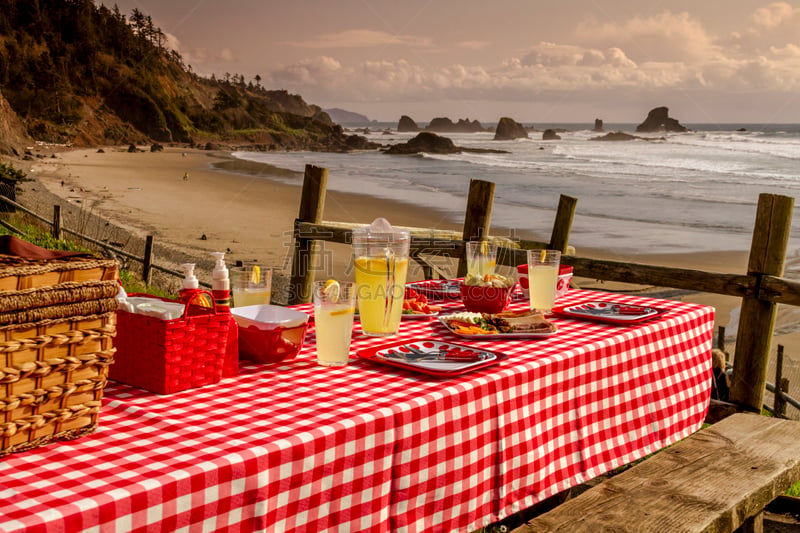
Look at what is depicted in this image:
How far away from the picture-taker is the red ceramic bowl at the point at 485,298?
232cm

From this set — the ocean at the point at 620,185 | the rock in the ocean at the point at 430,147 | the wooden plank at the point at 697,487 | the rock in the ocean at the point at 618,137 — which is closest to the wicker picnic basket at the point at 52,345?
the wooden plank at the point at 697,487

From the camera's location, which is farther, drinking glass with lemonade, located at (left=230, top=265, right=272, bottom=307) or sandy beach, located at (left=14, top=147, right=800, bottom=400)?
sandy beach, located at (left=14, top=147, right=800, bottom=400)

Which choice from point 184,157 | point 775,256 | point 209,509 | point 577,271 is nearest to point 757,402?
point 775,256

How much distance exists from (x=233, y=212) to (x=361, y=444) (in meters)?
19.2

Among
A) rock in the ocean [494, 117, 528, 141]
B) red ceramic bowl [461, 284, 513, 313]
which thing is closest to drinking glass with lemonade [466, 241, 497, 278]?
red ceramic bowl [461, 284, 513, 313]

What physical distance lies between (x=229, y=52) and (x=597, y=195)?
37855mm

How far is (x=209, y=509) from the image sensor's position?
1.12 meters

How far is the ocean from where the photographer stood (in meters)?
17.8

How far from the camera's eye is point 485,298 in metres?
2.34

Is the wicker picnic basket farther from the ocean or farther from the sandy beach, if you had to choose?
the ocean

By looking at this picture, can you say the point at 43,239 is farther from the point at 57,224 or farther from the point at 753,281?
the point at 753,281

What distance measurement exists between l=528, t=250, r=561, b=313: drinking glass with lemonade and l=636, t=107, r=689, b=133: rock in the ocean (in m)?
62.2

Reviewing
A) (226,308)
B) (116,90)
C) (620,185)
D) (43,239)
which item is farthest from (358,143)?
(226,308)

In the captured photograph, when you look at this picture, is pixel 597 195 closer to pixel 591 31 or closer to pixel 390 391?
pixel 390 391
